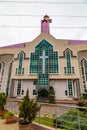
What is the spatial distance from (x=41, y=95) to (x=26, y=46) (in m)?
9.15

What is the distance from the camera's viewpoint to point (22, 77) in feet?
67.8

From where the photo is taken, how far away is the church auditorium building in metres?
20.0

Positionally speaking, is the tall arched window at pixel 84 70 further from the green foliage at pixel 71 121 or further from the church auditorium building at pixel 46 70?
the green foliage at pixel 71 121

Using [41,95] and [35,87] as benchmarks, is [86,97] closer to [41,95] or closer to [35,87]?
[41,95]

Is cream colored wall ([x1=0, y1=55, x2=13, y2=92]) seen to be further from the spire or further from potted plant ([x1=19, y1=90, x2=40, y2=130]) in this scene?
potted plant ([x1=19, y1=90, x2=40, y2=130])

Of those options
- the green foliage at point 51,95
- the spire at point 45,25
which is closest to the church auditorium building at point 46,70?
the green foliage at point 51,95

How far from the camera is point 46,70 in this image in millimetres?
20516

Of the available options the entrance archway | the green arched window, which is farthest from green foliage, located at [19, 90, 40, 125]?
the green arched window

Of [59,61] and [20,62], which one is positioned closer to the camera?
[59,61]

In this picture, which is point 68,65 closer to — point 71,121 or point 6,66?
point 6,66

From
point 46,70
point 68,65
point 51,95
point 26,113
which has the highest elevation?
point 68,65

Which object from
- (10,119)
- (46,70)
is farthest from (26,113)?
(46,70)

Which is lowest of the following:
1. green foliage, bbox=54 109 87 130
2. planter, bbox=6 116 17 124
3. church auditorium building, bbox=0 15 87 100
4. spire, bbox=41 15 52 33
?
planter, bbox=6 116 17 124

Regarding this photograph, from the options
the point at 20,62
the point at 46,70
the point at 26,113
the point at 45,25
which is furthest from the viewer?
the point at 45,25
